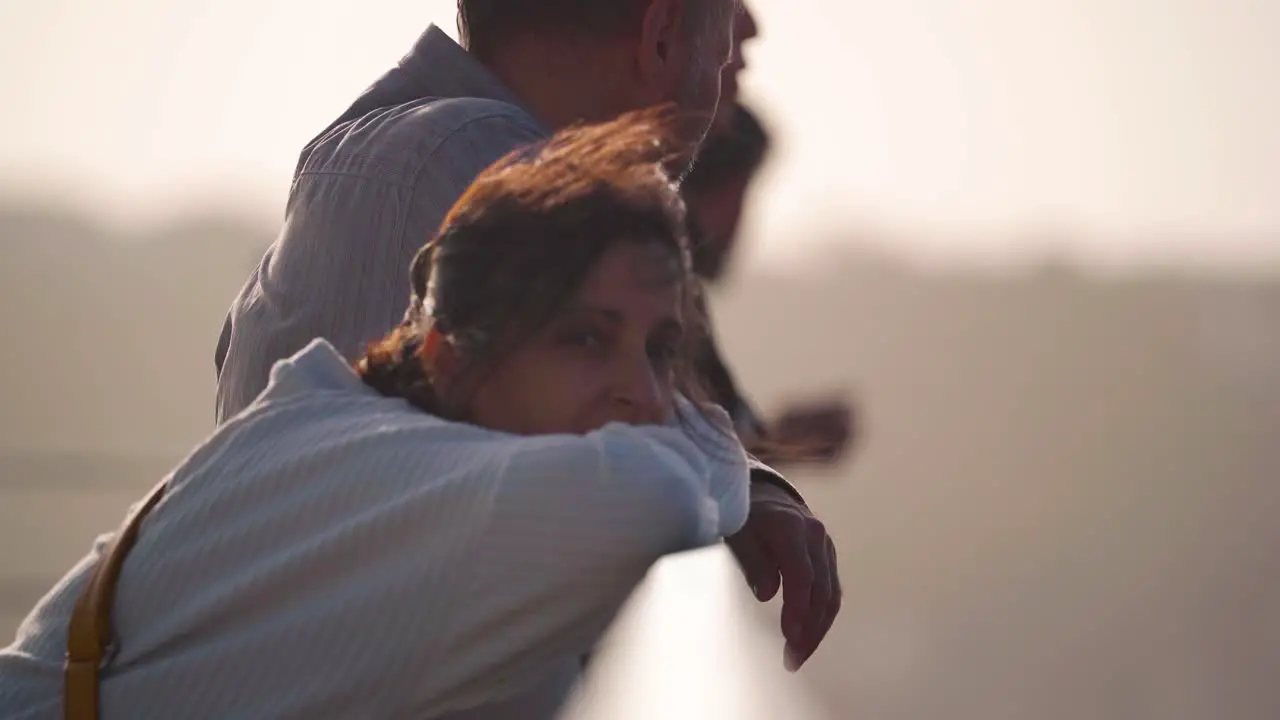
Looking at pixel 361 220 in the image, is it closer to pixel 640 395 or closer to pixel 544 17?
pixel 544 17

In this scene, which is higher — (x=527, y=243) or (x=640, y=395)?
(x=527, y=243)

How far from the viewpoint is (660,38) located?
273 cm

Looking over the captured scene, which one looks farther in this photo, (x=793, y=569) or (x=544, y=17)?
(x=544, y=17)

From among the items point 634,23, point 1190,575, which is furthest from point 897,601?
point 634,23

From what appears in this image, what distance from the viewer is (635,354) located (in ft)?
6.40

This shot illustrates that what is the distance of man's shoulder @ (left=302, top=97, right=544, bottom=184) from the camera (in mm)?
2393

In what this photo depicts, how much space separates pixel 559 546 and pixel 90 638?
0.41 metres

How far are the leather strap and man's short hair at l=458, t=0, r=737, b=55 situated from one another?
112cm

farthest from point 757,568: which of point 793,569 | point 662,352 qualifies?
point 662,352

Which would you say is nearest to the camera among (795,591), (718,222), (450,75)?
(795,591)

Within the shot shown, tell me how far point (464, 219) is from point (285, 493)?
361 mm

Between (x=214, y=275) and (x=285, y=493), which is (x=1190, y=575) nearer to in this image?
(x=214, y=275)

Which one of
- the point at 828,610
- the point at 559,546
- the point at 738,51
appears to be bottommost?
the point at 828,610

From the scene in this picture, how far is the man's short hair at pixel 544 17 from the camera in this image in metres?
2.72
